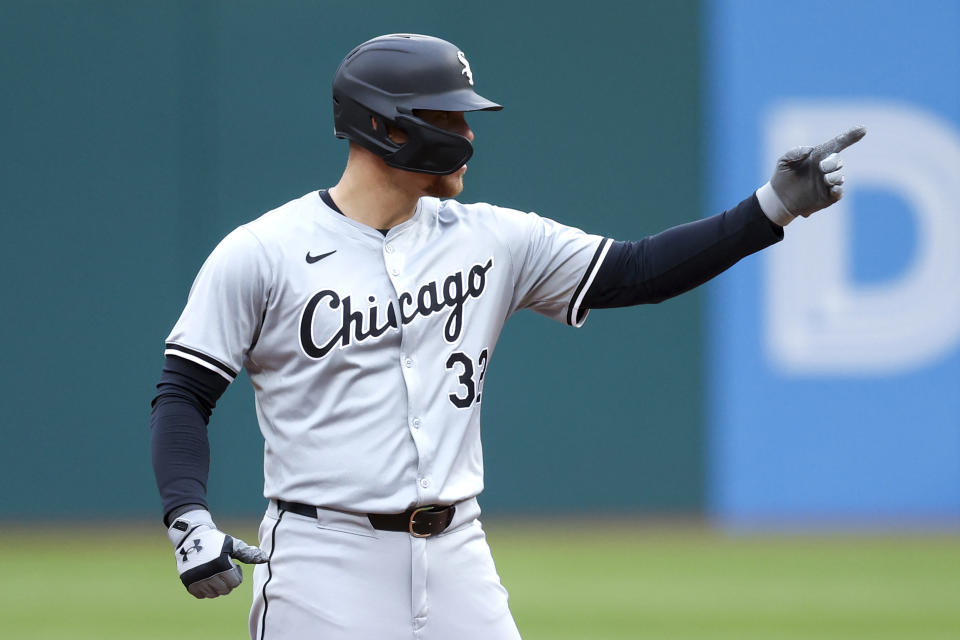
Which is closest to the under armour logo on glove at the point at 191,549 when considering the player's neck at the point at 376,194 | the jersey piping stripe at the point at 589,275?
the player's neck at the point at 376,194

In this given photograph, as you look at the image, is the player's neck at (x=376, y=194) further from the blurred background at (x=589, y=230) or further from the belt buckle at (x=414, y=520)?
the blurred background at (x=589, y=230)

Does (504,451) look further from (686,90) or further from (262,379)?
(262,379)

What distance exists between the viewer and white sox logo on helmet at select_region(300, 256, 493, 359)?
10.6 ft

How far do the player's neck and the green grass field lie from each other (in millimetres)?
3863

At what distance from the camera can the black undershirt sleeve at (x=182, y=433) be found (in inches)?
124

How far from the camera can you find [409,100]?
3.41 metres

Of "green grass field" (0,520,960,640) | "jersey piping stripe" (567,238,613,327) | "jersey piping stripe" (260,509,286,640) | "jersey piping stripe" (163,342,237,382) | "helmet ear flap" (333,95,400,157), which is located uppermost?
"helmet ear flap" (333,95,400,157)

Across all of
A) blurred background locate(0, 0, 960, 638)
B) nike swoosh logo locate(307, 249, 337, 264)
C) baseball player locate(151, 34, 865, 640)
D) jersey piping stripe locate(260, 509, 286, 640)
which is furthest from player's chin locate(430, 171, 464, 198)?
blurred background locate(0, 0, 960, 638)

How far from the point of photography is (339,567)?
10.5ft

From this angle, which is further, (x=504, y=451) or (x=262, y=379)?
(x=504, y=451)

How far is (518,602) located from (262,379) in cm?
471

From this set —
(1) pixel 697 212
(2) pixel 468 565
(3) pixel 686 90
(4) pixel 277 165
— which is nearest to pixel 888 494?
(1) pixel 697 212

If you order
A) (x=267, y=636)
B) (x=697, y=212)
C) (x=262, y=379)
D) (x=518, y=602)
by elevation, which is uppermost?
(x=697, y=212)

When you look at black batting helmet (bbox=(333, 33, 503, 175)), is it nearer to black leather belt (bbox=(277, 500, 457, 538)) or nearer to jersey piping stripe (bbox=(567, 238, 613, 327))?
jersey piping stripe (bbox=(567, 238, 613, 327))
